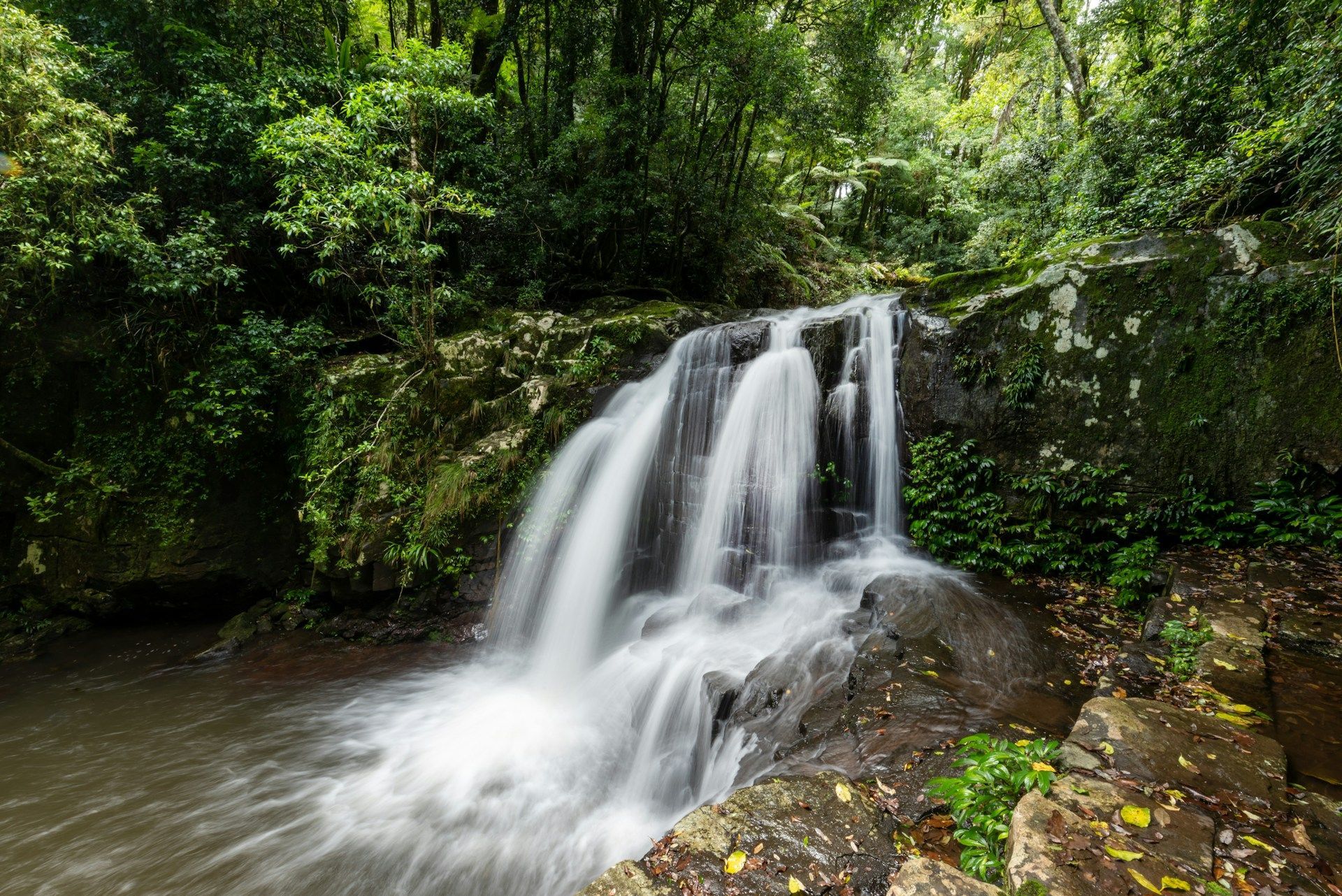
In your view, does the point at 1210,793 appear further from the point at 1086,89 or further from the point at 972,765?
the point at 1086,89

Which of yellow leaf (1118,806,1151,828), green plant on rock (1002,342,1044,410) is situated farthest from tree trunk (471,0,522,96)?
yellow leaf (1118,806,1151,828)

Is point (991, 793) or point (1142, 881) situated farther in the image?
point (991, 793)

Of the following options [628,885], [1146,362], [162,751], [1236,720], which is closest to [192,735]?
[162,751]

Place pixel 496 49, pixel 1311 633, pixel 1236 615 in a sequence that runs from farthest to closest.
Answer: pixel 496 49
pixel 1236 615
pixel 1311 633

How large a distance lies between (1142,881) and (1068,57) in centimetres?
1328

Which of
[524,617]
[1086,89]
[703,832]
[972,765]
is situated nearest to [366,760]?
[524,617]

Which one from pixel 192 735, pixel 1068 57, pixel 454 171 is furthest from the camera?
pixel 1068 57

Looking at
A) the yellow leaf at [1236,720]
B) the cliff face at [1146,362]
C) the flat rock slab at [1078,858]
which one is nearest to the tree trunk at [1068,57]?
the cliff face at [1146,362]

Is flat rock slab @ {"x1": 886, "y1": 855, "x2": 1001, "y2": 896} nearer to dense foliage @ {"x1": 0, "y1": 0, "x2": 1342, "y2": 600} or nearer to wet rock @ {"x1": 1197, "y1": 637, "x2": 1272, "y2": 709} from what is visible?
wet rock @ {"x1": 1197, "y1": 637, "x2": 1272, "y2": 709}

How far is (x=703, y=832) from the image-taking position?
2684 millimetres

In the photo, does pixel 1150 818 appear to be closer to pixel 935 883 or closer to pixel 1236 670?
pixel 935 883

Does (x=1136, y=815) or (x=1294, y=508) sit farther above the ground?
(x=1294, y=508)

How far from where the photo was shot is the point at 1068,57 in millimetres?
9523

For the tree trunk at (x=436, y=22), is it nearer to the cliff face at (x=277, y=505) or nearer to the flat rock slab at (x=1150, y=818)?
the cliff face at (x=277, y=505)
